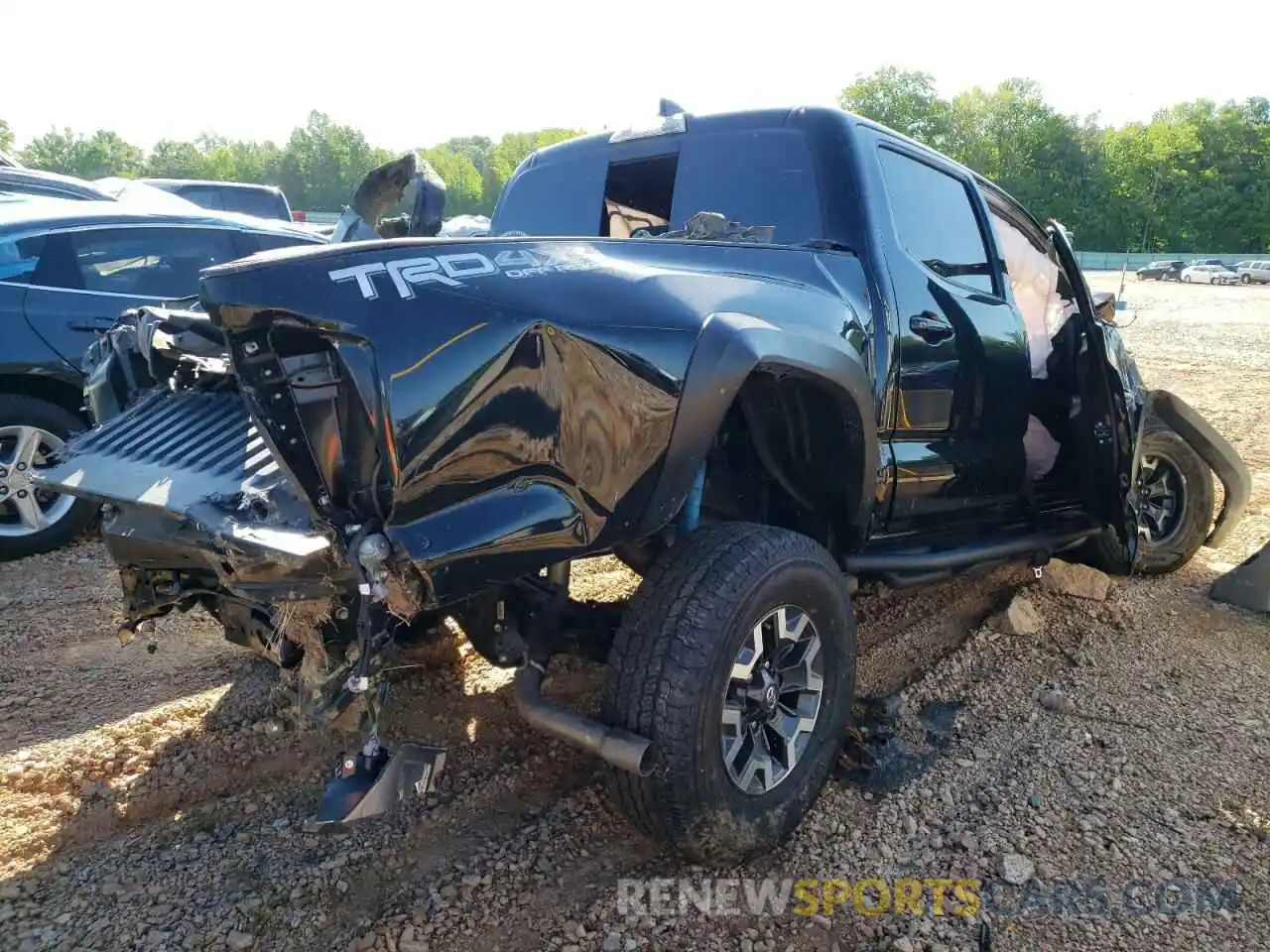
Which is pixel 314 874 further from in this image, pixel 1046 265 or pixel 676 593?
pixel 1046 265

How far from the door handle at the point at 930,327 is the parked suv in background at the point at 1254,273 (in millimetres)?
49485

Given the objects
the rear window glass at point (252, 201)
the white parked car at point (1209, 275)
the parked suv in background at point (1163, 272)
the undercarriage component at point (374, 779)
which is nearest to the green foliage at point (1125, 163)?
the parked suv in background at point (1163, 272)

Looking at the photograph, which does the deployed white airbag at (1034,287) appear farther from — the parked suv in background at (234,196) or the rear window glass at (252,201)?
the rear window glass at (252,201)

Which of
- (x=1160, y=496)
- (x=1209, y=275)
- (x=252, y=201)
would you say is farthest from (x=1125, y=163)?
(x=1160, y=496)

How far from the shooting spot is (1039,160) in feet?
229

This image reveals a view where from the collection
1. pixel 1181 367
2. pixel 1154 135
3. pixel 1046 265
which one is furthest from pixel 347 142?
pixel 1046 265

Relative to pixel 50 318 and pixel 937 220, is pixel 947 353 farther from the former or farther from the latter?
pixel 50 318

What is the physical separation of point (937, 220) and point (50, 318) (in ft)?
15.1

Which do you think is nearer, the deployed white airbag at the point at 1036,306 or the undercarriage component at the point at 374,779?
the undercarriage component at the point at 374,779

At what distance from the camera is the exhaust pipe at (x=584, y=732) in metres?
2.17

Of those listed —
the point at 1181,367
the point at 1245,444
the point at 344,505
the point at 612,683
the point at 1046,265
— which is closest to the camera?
the point at 344,505

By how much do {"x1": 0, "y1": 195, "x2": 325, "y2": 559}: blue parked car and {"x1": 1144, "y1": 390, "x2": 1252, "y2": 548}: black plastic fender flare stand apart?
564 centimetres

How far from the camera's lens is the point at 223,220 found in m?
5.85

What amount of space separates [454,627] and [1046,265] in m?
3.57
